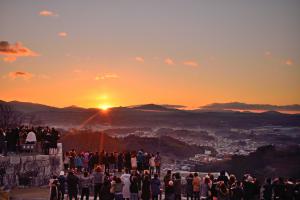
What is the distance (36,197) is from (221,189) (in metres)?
9.51

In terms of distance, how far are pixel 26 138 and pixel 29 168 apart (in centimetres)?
170

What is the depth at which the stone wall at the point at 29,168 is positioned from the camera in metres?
23.7

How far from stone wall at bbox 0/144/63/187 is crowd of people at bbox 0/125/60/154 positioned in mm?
580

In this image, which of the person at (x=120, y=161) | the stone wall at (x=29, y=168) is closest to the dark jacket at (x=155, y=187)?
the person at (x=120, y=161)

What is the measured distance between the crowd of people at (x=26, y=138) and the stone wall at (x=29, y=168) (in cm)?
58

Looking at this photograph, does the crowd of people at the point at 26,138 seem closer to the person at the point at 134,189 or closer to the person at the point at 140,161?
the person at the point at 140,161

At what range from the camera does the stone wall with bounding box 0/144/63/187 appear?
2369 centimetres

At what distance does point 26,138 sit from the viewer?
81.7 ft

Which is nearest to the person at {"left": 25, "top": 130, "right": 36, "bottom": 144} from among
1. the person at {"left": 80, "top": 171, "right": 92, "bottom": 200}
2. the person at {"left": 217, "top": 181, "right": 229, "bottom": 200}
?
the person at {"left": 80, "top": 171, "right": 92, "bottom": 200}

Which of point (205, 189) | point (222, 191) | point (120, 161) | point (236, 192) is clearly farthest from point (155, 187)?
point (120, 161)

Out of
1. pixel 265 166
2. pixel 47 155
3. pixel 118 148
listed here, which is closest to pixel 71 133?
pixel 118 148

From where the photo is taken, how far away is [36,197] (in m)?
20.8

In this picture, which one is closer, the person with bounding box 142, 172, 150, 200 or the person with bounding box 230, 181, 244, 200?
the person with bounding box 230, 181, 244, 200

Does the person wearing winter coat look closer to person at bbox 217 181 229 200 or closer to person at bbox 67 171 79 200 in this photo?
person at bbox 67 171 79 200
